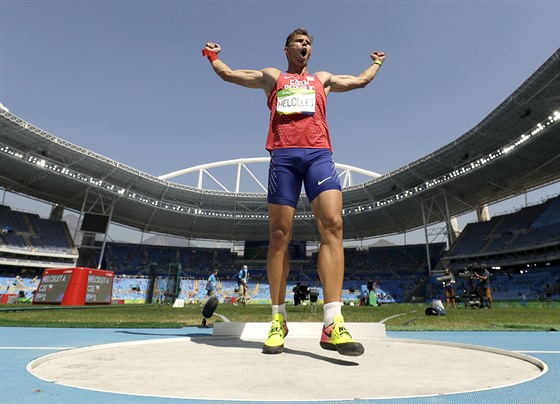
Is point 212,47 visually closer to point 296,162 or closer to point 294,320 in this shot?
point 296,162

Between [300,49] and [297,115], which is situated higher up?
[300,49]

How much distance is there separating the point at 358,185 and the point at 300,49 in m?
36.0

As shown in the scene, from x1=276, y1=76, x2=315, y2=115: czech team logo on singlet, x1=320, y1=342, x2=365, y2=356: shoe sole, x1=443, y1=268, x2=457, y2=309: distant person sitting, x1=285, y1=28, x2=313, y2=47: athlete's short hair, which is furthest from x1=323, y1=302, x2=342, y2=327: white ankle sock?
x1=443, y1=268, x2=457, y2=309: distant person sitting

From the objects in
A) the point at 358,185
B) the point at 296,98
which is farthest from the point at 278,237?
the point at 358,185

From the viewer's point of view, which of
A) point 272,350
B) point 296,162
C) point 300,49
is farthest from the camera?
point 300,49

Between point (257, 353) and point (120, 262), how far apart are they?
45992 millimetres

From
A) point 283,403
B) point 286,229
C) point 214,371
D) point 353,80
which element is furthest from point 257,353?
point 353,80

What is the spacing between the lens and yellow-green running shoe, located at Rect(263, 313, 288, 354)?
2512 millimetres

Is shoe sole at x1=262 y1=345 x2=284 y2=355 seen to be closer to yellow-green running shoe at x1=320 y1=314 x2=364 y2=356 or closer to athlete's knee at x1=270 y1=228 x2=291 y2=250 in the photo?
yellow-green running shoe at x1=320 y1=314 x2=364 y2=356

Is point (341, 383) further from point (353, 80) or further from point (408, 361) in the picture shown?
point (353, 80)

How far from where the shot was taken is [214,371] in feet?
6.20

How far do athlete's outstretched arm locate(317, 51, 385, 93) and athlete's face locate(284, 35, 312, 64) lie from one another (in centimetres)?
22

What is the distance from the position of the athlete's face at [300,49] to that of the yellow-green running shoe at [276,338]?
226 cm

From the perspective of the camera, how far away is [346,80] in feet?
11.4
